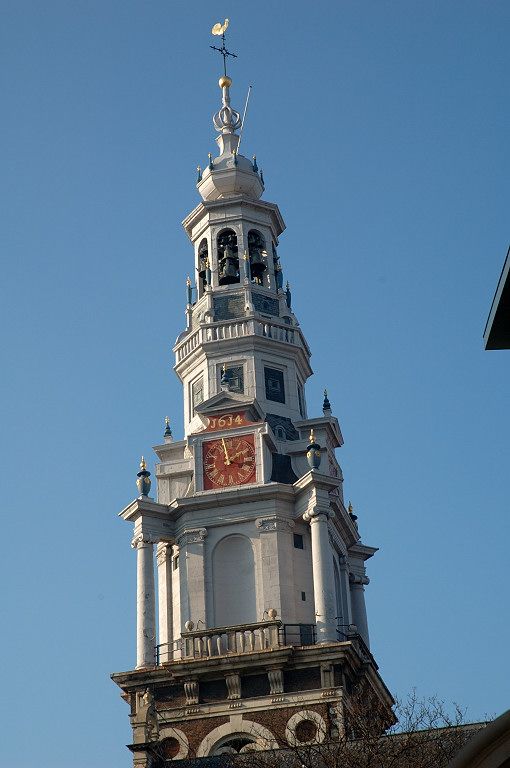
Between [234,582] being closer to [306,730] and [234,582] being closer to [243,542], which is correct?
[243,542]

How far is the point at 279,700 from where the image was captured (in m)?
59.6

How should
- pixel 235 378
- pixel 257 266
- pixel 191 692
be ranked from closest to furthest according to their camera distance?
pixel 191 692
pixel 235 378
pixel 257 266

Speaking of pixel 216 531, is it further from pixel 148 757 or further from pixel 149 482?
pixel 148 757

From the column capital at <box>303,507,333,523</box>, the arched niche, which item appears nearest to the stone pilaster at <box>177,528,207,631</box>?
the arched niche

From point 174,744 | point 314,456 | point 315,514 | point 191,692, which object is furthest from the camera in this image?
point 314,456

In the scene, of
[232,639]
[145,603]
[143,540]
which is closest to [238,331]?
[143,540]

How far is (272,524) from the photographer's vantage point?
211 feet

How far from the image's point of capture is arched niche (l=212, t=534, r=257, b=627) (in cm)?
6331

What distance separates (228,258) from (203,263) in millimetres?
1697

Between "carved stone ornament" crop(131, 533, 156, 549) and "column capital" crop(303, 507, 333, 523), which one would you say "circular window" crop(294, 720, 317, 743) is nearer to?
"column capital" crop(303, 507, 333, 523)

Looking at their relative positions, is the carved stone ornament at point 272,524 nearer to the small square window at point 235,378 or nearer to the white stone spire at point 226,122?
the small square window at point 235,378

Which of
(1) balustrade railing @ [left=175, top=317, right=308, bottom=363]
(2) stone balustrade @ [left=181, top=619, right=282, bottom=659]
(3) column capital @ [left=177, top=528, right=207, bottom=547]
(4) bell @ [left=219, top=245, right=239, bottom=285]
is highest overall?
(4) bell @ [left=219, top=245, right=239, bottom=285]

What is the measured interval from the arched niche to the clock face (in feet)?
8.72

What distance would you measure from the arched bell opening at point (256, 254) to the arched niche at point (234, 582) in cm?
1522
